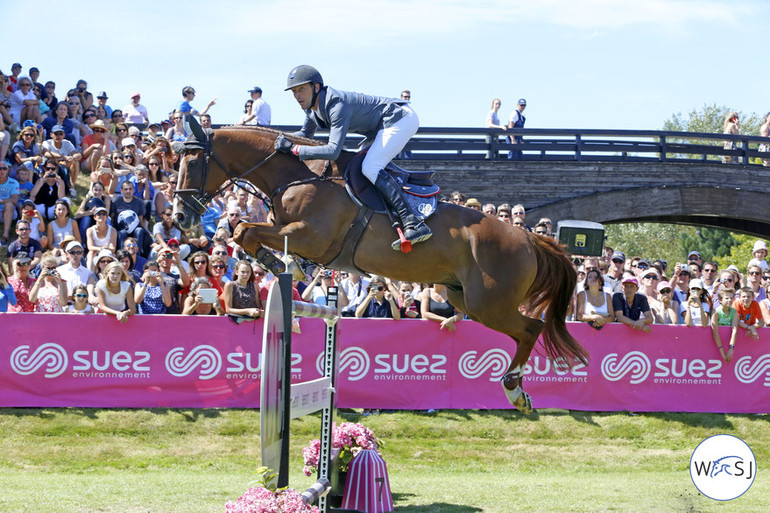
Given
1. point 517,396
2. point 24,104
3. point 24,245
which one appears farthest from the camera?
point 24,104

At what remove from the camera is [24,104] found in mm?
16625

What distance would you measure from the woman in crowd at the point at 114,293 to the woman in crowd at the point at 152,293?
7.1 inches

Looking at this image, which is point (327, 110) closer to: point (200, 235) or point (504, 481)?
point (504, 481)

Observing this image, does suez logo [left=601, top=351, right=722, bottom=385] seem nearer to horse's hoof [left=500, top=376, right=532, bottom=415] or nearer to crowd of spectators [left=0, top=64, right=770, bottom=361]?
crowd of spectators [left=0, top=64, right=770, bottom=361]

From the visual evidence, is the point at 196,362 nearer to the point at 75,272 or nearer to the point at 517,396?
the point at 75,272

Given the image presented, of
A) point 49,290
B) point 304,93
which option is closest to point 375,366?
point 49,290

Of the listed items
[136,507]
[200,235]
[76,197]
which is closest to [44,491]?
[136,507]

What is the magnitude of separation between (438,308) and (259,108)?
315 inches

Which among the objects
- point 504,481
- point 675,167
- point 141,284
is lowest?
point 504,481

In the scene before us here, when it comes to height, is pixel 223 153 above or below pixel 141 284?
above

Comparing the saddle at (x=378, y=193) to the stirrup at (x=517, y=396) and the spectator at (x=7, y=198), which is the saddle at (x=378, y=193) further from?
the spectator at (x=7, y=198)

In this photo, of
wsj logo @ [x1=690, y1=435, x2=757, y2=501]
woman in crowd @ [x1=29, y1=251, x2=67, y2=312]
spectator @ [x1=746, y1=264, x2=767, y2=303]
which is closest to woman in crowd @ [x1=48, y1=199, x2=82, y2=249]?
woman in crowd @ [x1=29, y1=251, x2=67, y2=312]

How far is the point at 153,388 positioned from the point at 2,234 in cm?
490

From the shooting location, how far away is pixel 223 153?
7695mm
